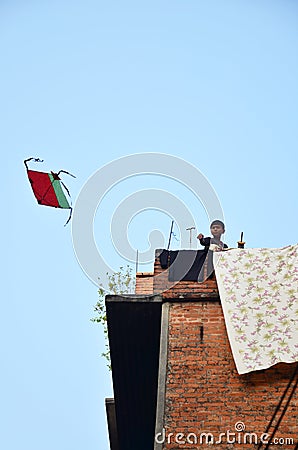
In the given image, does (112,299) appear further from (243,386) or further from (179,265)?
(243,386)

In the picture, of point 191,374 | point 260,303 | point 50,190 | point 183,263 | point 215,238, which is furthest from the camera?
point 50,190

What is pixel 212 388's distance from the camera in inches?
425

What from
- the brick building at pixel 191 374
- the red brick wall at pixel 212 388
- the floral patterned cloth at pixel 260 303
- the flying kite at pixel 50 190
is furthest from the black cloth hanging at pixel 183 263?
the flying kite at pixel 50 190

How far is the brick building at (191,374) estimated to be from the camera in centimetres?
1038

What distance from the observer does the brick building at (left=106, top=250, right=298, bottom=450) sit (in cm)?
1038

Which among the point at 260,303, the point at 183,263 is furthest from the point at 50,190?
the point at 260,303

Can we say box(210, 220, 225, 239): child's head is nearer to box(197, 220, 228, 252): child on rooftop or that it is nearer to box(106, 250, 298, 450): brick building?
box(197, 220, 228, 252): child on rooftop

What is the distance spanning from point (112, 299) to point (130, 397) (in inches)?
99.2

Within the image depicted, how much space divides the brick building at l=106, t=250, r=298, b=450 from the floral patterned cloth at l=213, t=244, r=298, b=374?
178 millimetres

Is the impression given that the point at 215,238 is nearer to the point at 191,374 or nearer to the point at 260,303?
the point at 260,303

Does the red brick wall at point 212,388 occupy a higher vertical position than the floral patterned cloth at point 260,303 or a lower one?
lower

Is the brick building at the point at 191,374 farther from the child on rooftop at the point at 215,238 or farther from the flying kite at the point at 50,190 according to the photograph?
the flying kite at the point at 50,190

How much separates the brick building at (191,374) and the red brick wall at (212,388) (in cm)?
1

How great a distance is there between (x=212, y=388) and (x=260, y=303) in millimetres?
1566
